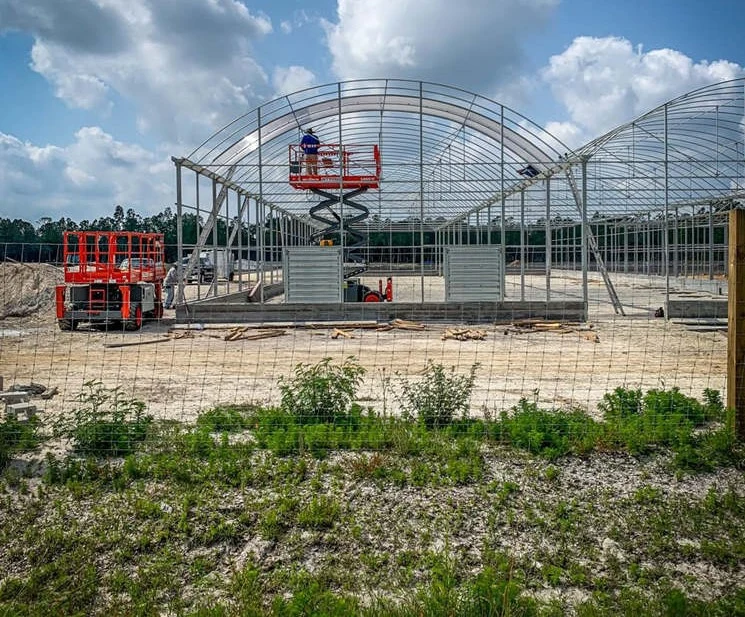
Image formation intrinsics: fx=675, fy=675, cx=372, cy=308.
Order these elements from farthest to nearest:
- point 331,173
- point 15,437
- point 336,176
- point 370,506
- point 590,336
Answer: point 331,173, point 336,176, point 590,336, point 15,437, point 370,506

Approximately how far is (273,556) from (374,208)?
89.7 ft

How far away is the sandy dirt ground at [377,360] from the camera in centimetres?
924

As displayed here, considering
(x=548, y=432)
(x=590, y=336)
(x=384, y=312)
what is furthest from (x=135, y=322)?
(x=548, y=432)

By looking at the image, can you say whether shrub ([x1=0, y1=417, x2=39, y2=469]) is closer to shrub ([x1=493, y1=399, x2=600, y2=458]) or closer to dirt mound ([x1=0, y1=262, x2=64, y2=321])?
shrub ([x1=493, y1=399, x2=600, y2=458])

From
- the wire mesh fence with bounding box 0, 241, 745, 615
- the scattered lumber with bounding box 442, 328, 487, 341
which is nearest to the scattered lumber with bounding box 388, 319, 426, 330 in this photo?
the scattered lumber with bounding box 442, 328, 487, 341

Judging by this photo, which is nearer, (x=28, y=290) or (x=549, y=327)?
(x=549, y=327)

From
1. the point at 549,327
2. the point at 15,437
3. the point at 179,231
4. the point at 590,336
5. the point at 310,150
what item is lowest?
the point at 15,437

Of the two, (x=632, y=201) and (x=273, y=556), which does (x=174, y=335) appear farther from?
(x=632, y=201)

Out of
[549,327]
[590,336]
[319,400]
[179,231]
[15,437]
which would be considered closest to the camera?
[15,437]

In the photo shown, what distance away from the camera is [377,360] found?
12625 mm

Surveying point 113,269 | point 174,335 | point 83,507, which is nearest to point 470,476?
point 83,507

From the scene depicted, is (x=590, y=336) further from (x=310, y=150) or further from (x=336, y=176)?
(x=310, y=150)

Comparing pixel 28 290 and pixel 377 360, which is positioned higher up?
pixel 28 290

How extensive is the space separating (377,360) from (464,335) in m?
3.66
